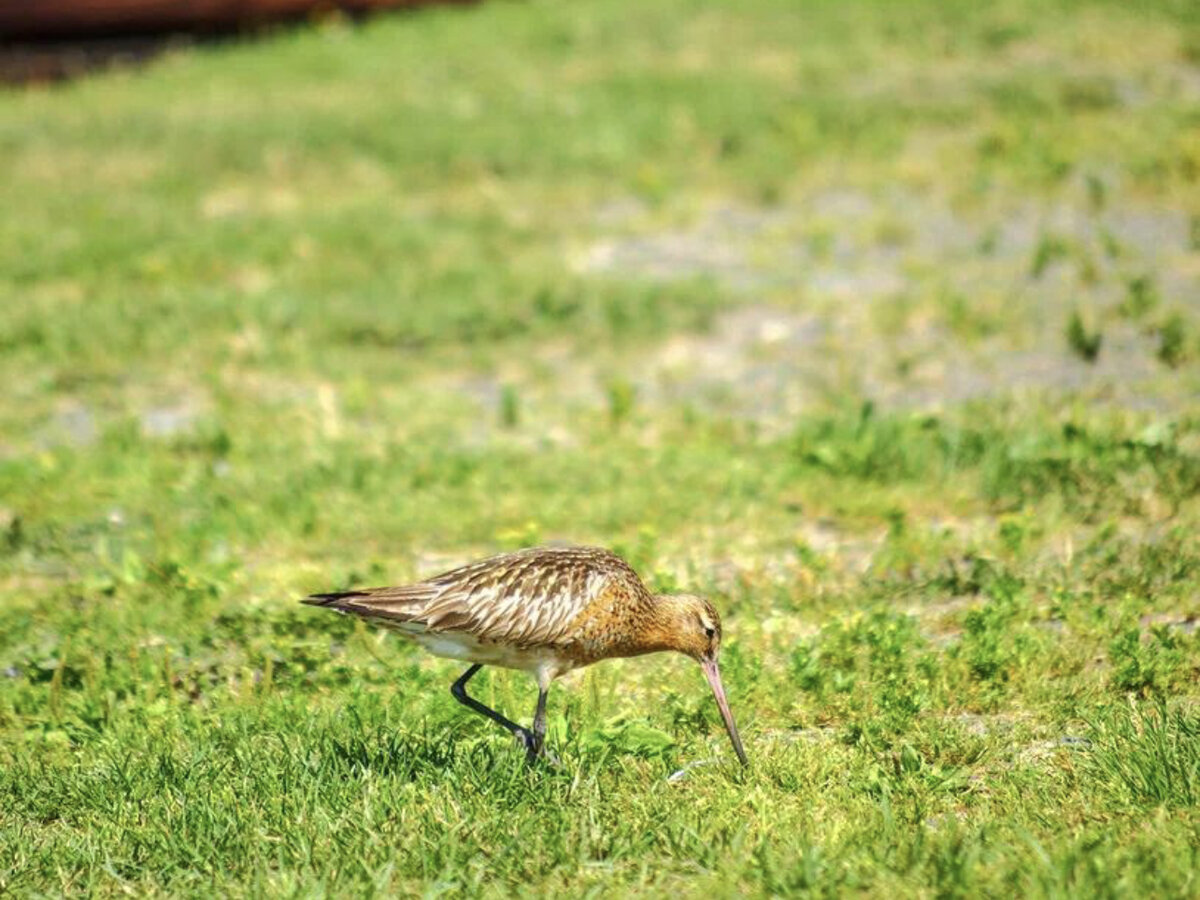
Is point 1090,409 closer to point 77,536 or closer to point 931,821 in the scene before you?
point 931,821

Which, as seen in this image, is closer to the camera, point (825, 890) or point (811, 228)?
point (825, 890)

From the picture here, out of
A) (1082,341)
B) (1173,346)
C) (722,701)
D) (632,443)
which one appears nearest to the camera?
(722,701)

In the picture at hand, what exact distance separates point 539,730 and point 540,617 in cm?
39

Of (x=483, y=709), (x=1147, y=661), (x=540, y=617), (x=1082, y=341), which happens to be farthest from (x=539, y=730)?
(x=1082, y=341)

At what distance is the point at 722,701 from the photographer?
5.78 metres

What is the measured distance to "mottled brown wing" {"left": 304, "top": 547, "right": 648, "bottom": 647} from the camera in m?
5.73

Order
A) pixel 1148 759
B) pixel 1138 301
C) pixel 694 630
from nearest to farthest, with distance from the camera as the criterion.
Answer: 1. pixel 1148 759
2. pixel 694 630
3. pixel 1138 301

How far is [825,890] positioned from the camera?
465 cm

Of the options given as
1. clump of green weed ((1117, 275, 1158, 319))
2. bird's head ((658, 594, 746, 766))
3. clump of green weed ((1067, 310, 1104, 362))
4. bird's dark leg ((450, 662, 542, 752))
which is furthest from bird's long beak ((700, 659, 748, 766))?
clump of green weed ((1117, 275, 1158, 319))

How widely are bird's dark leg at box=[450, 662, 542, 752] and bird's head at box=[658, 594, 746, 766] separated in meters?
0.60

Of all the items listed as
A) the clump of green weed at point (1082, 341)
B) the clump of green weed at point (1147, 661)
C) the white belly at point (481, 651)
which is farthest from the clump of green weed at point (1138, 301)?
the white belly at point (481, 651)

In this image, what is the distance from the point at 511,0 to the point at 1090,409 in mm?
12038

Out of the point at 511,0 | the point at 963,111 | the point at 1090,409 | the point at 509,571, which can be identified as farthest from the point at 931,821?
the point at 511,0

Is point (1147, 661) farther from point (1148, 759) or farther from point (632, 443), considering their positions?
point (632, 443)
